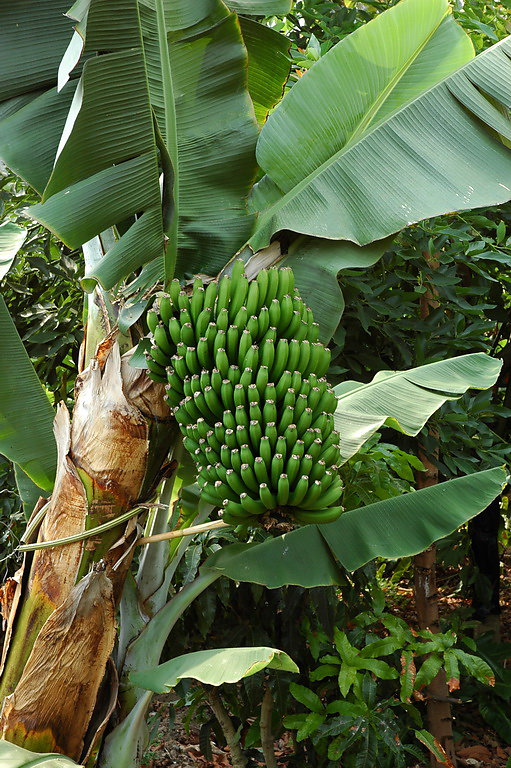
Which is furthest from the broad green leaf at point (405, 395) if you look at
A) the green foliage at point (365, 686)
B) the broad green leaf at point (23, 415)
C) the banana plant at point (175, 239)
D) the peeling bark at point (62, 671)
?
the green foliage at point (365, 686)

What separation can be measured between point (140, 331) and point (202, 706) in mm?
2173

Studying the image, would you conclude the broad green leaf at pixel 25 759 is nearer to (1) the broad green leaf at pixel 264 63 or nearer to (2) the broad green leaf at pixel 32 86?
(2) the broad green leaf at pixel 32 86

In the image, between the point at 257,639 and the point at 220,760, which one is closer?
the point at 257,639

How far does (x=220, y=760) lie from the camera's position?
13.3 ft

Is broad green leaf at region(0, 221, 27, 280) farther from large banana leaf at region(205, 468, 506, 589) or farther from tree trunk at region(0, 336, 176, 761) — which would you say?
large banana leaf at region(205, 468, 506, 589)

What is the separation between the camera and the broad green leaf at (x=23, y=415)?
2.08 metres

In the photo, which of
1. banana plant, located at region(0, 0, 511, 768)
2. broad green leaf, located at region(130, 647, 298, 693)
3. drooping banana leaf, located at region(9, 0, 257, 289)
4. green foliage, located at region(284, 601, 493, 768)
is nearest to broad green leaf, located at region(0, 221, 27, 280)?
banana plant, located at region(0, 0, 511, 768)

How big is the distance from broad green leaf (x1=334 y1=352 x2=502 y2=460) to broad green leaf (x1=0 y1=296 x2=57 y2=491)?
0.92 m

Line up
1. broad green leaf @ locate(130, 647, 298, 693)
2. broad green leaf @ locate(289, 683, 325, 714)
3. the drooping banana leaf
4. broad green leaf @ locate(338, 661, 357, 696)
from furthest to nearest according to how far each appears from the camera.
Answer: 1. broad green leaf @ locate(289, 683, 325, 714)
2. broad green leaf @ locate(338, 661, 357, 696)
3. the drooping banana leaf
4. broad green leaf @ locate(130, 647, 298, 693)

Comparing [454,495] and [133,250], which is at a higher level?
[133,250]

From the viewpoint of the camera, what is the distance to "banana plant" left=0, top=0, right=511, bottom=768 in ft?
5.81

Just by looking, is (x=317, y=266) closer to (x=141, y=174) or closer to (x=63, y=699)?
(x=141, y=174)

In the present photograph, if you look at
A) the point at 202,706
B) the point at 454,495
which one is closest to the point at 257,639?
the point at 202,706

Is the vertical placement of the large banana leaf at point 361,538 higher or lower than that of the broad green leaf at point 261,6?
lower
